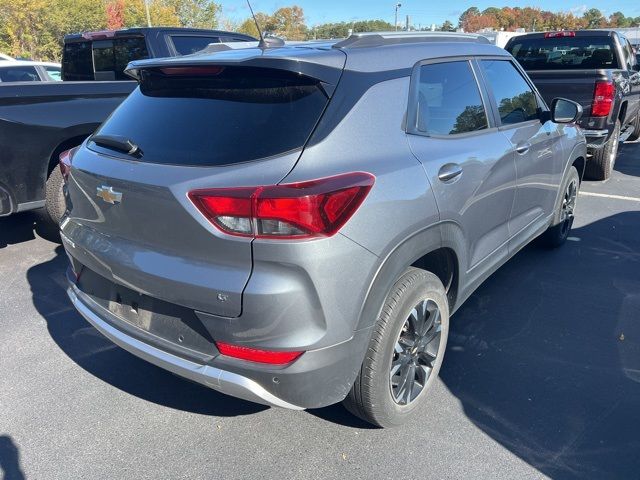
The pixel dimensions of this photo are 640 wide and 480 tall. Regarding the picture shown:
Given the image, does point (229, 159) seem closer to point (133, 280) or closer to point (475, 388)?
point (133, 280)

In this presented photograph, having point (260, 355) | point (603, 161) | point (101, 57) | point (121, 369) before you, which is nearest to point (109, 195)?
point (260, 355)

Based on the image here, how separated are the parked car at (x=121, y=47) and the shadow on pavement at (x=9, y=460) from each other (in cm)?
425

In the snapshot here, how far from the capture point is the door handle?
260 centimetres

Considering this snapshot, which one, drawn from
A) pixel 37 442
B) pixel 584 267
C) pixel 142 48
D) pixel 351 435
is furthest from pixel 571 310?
pixel 142 48

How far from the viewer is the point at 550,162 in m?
4.17

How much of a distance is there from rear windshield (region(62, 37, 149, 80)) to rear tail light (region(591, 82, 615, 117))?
17.5 feet

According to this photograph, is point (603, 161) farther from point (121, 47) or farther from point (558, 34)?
point (121, 47)

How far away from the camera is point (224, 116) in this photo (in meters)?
2.30

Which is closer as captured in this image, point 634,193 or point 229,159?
point 229,159

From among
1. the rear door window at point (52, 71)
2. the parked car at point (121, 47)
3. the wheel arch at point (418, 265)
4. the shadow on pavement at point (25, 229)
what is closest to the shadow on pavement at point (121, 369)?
the wheel arch at point (418, 265)

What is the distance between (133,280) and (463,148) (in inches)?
71.1

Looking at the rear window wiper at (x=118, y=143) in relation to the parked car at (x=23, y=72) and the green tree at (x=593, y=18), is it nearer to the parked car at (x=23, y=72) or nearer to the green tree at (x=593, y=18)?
the parked car at (x=23, y=72)

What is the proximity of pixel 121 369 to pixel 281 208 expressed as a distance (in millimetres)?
1840

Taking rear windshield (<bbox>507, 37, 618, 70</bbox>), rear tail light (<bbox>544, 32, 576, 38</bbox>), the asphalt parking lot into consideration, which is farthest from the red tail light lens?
rear tail light (<bbox>544, 32, 576, 38</bbox>)
